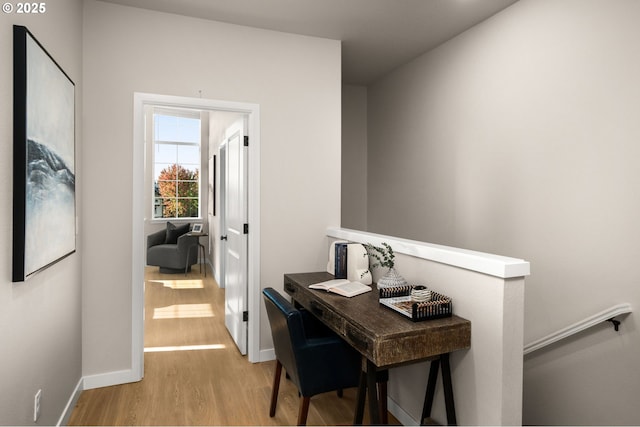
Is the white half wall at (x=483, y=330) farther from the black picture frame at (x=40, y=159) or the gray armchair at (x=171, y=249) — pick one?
the gray armchair at (x=171, y=249)

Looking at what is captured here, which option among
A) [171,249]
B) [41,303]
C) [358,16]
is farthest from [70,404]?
[171,249]

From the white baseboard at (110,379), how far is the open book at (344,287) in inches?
60.3

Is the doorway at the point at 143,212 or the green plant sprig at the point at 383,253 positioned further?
the doorway at the point at 143,212

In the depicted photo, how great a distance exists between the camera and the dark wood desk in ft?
5.47

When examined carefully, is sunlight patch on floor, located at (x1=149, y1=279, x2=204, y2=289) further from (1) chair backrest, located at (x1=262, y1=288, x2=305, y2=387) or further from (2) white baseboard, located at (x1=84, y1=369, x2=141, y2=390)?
(1) chair backrest, located at (x1=262, y1=288, x2=305, y2=387)

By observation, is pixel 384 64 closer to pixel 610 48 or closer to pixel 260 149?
pixel 260 149

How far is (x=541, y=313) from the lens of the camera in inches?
105

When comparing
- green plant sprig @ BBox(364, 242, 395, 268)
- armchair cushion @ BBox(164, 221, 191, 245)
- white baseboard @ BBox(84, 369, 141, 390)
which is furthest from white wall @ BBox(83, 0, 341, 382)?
armchair cushion @ BBox(164, 221, 191, 245)

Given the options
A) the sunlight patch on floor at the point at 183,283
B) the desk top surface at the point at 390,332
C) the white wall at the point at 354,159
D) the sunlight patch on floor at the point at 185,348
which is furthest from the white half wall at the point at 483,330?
the sunlight patch on floor at the point at 183,283

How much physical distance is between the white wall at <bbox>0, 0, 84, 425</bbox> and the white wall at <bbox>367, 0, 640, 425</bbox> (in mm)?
2926

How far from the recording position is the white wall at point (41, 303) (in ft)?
4.70

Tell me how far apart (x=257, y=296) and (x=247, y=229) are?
560mm

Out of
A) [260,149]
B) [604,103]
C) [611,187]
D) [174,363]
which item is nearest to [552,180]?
[611,187]

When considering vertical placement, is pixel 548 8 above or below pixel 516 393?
above
